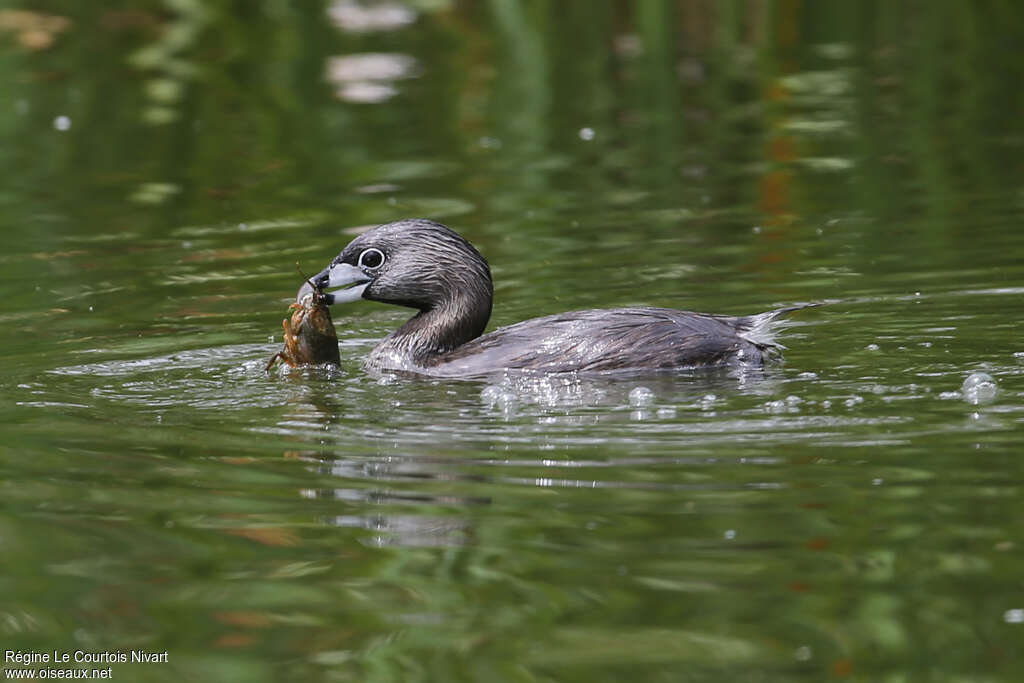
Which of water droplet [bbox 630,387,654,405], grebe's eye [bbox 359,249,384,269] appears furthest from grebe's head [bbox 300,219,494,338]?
water droplet [bbox 630,387,654,405]

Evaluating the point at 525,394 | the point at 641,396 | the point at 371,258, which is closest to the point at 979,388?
the point at 641,396

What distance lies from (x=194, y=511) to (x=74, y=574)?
663 mm

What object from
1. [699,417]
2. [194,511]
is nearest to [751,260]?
[699,417]

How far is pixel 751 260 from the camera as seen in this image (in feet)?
33.6

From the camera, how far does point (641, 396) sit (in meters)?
7.14

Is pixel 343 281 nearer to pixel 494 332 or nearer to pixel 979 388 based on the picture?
pixel 494 332

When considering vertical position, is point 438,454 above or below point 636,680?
above

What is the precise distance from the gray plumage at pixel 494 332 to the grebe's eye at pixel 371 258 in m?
0.02

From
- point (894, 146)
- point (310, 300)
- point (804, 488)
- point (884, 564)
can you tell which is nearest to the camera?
point (884, 564)

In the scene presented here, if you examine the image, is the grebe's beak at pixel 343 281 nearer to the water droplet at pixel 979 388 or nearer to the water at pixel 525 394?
the water at pixel 525 394

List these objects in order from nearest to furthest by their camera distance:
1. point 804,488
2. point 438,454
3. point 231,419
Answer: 1. point 804,488
2. point 438,454
3. point 231,419

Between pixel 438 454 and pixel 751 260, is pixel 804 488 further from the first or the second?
pixel 751 260

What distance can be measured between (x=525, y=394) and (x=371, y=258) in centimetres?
149

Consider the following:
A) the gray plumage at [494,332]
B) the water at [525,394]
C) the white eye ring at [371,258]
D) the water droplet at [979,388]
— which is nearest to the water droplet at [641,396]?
the water at [525,394]
